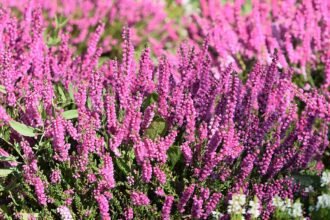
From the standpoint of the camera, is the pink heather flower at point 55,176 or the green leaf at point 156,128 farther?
the green leaf at point 156,128

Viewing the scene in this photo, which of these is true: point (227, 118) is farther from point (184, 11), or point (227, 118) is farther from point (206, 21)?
point (184, 11)

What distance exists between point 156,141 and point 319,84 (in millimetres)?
1794

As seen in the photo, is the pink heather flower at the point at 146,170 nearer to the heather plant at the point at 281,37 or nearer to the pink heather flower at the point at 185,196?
the pink heather flower at the point at 185,196

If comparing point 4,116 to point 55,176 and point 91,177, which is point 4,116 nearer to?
point 55,176

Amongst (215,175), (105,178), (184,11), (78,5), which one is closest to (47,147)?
(105,178)

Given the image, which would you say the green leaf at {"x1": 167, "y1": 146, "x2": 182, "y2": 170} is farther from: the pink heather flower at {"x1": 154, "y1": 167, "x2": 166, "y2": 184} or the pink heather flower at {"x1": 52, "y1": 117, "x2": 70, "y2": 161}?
the pink heather flower at {"x1": 52, "y1": 117, "x2": 70, "y2": 161}

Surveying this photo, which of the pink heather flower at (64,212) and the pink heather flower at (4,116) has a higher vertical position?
the pink heather flower at (4,116)

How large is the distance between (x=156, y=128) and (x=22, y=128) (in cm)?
61

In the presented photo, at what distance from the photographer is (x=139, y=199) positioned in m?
2.76

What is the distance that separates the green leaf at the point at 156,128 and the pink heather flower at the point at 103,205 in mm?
465

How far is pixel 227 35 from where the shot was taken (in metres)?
4.71

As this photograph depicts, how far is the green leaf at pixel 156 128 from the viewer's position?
3.06 metres

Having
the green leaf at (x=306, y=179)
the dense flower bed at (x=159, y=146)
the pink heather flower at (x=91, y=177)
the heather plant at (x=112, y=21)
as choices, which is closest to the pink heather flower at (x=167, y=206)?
the dense flower bed at (x=159, y=146)

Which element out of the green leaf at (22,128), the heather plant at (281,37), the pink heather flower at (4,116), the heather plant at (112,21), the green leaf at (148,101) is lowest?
the green leaf at (22,128)
